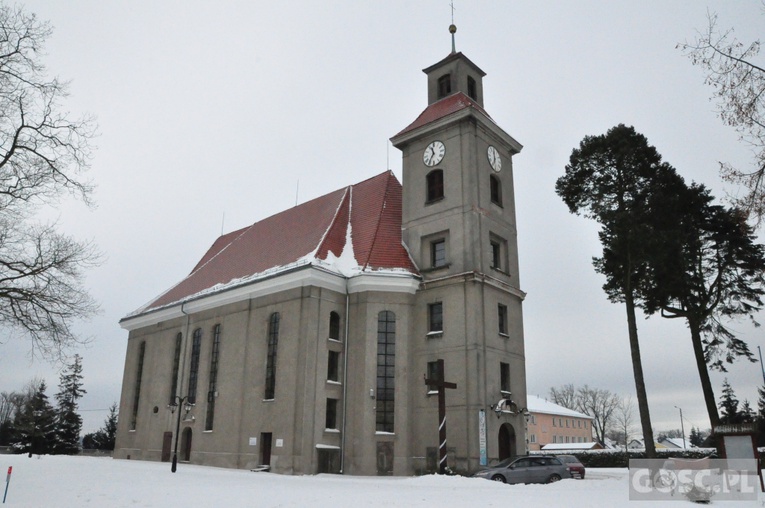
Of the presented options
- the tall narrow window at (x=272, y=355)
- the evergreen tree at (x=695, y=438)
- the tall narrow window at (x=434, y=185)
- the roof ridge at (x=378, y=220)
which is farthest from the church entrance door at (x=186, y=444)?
the evergreen tree at (x=695, y=438)

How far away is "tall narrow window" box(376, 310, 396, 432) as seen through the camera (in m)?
26.7

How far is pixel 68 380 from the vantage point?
62.5 metres

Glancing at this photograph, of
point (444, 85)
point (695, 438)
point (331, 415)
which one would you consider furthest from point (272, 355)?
point (695, 438)

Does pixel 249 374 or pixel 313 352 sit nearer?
pixel 313 352

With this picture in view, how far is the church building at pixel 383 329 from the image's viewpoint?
26.1 meters

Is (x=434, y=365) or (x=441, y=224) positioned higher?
(x=441, y=224)

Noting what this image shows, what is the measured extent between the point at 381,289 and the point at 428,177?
6.96 meters

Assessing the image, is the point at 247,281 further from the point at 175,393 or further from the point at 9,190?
the point at 9,190

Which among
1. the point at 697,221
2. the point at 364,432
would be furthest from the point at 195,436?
the point at 697,221

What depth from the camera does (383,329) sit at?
28000 mm

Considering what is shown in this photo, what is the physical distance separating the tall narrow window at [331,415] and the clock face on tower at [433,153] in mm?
13104

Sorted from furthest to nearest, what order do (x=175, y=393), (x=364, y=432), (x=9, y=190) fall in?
(x=175, y=393) < (x=364, y=432) < (x=9, y=190)

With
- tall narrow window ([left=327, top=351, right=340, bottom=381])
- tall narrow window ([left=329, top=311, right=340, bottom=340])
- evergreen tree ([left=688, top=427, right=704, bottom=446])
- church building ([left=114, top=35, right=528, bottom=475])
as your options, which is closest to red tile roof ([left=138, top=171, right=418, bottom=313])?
church building ([left=114, top=35, right=528, bottom=475])

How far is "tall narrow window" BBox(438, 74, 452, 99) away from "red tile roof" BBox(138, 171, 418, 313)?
5488 millimetres
